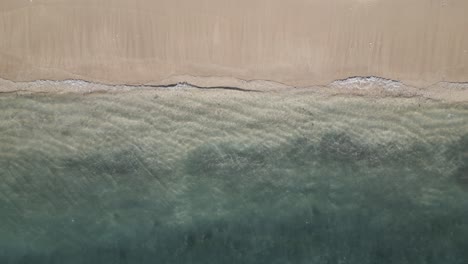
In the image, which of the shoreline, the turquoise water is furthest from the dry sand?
the turquoise water

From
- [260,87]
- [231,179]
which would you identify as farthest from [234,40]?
[231,179]

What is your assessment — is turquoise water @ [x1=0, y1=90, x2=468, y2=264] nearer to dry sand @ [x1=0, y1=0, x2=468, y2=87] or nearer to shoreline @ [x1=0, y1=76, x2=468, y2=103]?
shoreline @ [x1=0, y1=76, x2=468, y2=103]

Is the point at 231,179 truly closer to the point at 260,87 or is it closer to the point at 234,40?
the point at 260,87

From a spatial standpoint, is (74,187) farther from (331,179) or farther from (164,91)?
(331,179)

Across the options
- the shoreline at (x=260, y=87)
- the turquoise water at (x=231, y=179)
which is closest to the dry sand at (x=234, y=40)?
the shoreline at (x=260, y=87)

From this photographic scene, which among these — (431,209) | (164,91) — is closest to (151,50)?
(164,91)

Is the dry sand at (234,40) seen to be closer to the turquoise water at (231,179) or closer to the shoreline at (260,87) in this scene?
the shoreline at (260,87)
